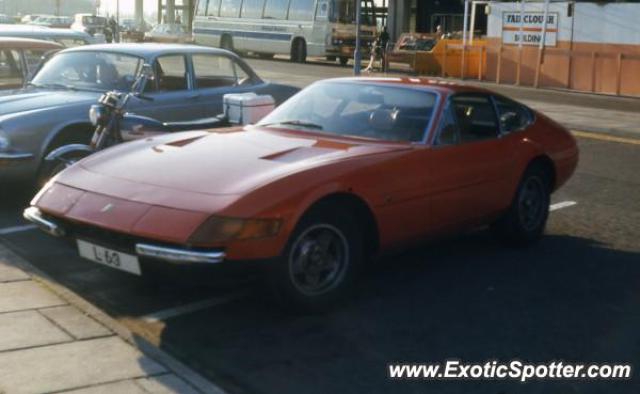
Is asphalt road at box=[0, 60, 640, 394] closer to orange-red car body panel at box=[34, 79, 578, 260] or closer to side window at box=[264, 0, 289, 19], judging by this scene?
orange-red car body panel at box=[34, 79, 578, 260]

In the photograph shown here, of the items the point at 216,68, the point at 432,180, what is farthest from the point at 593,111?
the point at 432,180

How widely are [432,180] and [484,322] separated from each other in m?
1.13

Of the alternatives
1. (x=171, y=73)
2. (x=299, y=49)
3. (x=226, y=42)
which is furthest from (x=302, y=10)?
(x=171, y=73)

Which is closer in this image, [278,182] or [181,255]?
[181,255]

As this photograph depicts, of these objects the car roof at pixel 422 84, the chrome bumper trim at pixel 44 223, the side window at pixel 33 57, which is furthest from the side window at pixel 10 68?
the chrome bumper trim at pixel 44 223

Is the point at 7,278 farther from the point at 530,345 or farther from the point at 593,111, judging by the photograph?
the point at 593,111

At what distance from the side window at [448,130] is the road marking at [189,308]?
5.68 ft

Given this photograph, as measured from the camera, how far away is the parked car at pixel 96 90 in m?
8.04

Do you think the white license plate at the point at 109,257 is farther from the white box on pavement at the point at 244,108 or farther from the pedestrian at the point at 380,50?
the pedestrian at the point at 380,50

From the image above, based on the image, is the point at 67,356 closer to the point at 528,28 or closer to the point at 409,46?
the point at 528,28

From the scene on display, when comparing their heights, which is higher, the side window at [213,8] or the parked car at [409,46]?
A: the side window at [213,8]

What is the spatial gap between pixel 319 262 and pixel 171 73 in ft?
14.9

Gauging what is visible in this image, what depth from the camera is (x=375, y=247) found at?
5809 mm

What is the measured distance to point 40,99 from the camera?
8.61 meters
